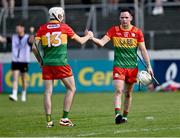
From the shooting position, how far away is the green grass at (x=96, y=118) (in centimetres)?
1465

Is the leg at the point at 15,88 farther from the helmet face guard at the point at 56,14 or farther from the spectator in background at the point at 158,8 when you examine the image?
the helmet face guard at the point at 56,14

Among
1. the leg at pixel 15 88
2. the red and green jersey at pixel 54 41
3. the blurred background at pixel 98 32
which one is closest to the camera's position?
the red and green jersey at pixel 54 41

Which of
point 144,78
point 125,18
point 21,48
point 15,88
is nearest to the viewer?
point 125,18

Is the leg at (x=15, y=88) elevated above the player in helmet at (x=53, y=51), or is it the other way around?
the player in helmet at (x=53, y=51)

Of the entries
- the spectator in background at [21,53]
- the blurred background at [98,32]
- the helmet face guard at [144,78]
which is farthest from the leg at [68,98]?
the blurred background at [98,32]

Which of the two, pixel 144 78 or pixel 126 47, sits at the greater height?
pixel 126 47

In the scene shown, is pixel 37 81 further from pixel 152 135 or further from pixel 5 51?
pixel 152 135

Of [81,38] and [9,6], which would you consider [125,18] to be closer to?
[81,38]

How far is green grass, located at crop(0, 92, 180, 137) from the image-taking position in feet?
48.1

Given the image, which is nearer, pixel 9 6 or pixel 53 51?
pixel 53 51

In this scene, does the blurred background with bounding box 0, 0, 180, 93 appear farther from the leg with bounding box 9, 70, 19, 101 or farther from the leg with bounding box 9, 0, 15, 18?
the leg with bounding box 9, 70, 19, 101

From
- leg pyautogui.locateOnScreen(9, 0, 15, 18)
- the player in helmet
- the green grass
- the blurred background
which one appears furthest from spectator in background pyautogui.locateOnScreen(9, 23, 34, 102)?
the player in helmet

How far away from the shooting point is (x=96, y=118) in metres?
Answer: 17.8

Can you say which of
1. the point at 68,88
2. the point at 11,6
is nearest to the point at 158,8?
the point at 11,6
